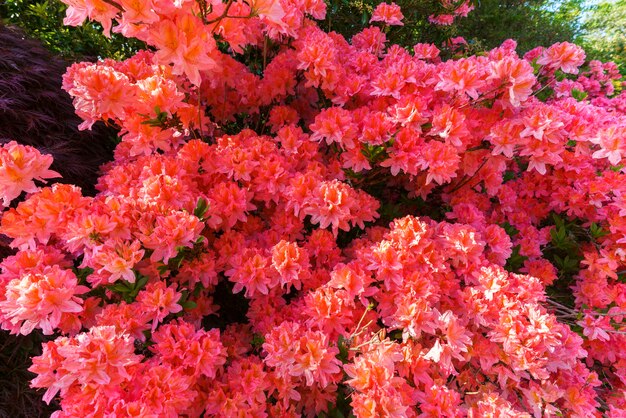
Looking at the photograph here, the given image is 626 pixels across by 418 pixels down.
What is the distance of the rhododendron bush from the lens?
4.04 feet

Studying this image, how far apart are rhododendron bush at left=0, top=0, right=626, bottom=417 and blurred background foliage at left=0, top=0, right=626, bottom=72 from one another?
34.1 inches

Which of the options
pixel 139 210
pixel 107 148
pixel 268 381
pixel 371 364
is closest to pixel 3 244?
pixel 139 210

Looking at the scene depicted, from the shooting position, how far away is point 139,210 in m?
1.35

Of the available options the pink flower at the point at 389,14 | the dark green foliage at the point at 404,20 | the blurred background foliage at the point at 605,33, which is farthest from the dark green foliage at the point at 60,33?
the blurred background foliage at the point at 605,33

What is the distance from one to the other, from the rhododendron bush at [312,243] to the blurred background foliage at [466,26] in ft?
2.85

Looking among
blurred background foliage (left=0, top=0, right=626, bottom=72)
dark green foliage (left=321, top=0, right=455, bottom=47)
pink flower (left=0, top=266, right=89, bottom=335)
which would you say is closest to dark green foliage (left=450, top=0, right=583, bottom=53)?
blurred background foliage (left=0, top=0, right=626, bottom=72)

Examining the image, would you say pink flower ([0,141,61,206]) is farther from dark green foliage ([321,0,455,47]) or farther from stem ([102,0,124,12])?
dark green foliage ([321,0,455,47])

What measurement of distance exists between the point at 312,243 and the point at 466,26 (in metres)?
4.35

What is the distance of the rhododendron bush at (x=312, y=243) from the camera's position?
1231 mm

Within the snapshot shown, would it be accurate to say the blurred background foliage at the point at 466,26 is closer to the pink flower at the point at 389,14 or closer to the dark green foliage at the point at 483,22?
the dark green foliage at the point at 483,22

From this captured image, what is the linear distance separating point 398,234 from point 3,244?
1.37 meters

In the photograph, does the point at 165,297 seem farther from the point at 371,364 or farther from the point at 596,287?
the point at 596,287

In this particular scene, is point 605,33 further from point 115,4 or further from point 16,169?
point 16,169

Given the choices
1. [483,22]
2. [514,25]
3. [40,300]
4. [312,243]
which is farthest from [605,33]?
[40,300]
